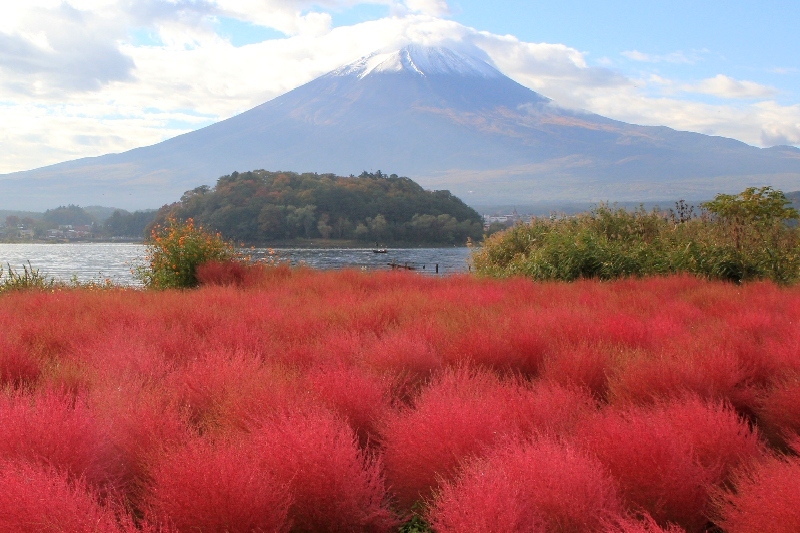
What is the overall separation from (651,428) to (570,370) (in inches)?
68.2

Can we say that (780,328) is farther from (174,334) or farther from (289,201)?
(289,201)

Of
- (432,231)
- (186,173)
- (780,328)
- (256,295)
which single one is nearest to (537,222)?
(256,295)

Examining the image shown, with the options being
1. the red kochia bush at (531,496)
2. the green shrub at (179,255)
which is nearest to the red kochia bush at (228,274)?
the green shrub at (179,255)

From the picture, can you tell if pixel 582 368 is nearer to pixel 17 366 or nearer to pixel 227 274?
pixel 17 366

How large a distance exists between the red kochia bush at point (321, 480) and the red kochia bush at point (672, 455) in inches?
51.1

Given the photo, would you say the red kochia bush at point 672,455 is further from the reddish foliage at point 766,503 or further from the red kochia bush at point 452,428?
the red kochia bush at point 452,428

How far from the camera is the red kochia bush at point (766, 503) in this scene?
10.0ft

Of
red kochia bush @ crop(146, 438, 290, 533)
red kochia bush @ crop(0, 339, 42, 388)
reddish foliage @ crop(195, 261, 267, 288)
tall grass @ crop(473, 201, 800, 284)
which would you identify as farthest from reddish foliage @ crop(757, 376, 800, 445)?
reddish foliage @ crop(195, 261, 267, 288)

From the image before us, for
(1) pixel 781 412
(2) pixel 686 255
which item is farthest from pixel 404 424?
(2) pixel 686 255

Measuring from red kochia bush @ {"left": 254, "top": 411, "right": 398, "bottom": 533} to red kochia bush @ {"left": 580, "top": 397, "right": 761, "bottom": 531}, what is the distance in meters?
1.30

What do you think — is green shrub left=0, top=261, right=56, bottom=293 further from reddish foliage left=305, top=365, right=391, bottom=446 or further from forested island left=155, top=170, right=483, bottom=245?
forested island left=155, top=170, right=483, bottom=245

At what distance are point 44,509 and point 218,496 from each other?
72 cm

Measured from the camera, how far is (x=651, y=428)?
3.98m

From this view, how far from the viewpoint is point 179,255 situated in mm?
14562
